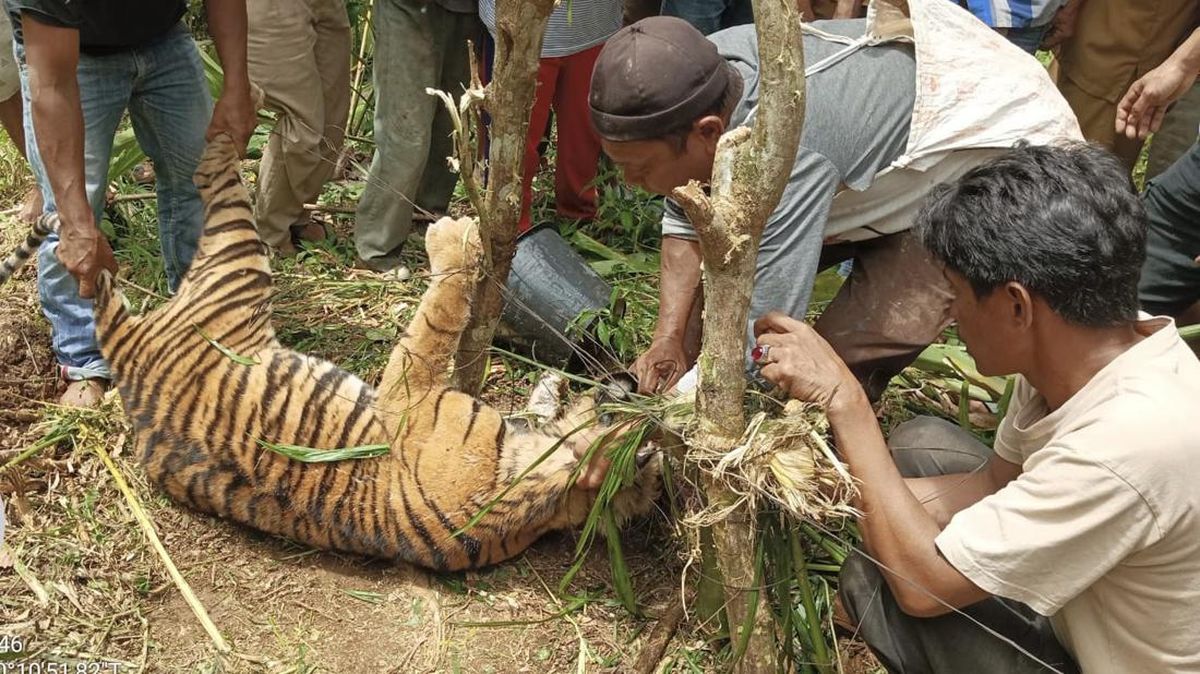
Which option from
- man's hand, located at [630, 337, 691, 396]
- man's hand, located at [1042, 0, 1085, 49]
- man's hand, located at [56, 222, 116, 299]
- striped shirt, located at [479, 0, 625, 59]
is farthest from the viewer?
striped shirt, located at [479, 0, 625, 59]

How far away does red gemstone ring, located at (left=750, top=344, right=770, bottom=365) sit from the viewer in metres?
2.47

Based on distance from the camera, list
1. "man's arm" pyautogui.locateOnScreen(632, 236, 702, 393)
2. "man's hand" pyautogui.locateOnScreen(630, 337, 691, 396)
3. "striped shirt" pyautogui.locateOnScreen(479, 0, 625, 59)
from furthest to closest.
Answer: "striped shirt" pyautogui.locateOnScreen(479, 0, 625, 59) → "man's arm" pyautogui.locateOnScreen(632, 236, 702, 393) → "man's hand" pyautogui.locateOnScreen(630, 337, 691, 396)

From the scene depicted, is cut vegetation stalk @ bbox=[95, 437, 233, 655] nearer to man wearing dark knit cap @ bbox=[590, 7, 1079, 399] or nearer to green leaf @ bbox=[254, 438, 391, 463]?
green leaf @ bbox=[254, 438, 391, 463]

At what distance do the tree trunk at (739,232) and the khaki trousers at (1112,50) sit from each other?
280 centimetres

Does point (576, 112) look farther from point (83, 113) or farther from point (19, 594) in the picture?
point (19, 594)

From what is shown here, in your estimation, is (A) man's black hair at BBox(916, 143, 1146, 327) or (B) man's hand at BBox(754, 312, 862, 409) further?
(B) man's hand at BBox(754, 312, 862, 409)

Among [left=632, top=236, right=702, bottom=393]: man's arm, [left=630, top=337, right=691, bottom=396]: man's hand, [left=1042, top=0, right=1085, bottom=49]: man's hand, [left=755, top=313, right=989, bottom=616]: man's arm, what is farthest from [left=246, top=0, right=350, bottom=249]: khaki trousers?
[left=1042, top=0, right=1085, bottom=49]: man's hand

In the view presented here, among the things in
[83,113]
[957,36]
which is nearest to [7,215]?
[83,113]

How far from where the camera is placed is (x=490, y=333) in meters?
3.49

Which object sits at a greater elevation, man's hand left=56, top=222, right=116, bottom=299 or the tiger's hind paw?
man's hand left=56, top=222, right=116, bottom=299

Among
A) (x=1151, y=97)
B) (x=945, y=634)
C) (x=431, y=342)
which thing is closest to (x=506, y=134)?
(x=431, y=342)

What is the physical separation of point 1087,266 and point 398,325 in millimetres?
2915

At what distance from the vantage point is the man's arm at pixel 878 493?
2299 millimetres

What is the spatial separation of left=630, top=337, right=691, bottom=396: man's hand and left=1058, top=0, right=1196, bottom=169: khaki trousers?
2.28m
